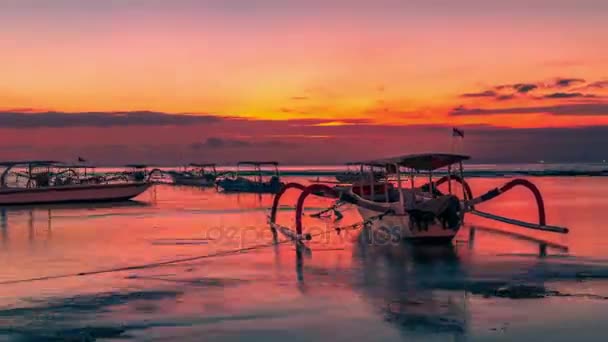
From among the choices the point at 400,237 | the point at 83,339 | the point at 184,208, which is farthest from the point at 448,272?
the point at 184,208

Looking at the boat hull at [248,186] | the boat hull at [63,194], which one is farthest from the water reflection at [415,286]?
the boat hull at [248,186]

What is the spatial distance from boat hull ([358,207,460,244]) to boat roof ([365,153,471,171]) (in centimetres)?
184

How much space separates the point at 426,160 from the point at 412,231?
97.3 inches

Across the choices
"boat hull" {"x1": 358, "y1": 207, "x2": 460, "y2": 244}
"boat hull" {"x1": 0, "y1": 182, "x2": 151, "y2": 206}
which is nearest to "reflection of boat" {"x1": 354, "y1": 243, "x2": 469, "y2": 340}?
"boat hull" {"x1": 358, "y1": 207, "x2": 460, "y2": 244}

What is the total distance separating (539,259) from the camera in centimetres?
1944

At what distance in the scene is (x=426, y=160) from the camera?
2367cm

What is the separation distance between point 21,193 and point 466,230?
99.1ft

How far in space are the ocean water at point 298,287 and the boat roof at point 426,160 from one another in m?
2.75

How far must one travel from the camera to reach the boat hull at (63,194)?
151 feet

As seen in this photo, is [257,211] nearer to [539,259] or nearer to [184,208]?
[184,208]

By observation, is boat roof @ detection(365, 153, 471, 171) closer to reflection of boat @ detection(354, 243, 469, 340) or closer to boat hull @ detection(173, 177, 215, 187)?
reflection of boat @ detection(354, 243, 469, 340)

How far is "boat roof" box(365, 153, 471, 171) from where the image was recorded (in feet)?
75.0

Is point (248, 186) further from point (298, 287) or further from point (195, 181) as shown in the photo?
point (298, 287)

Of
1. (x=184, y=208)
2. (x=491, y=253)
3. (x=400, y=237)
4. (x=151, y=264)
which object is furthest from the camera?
(x=184, y=208)
